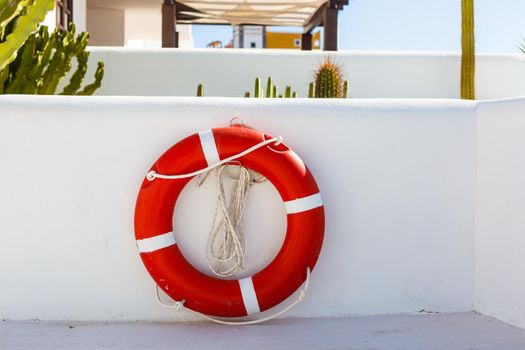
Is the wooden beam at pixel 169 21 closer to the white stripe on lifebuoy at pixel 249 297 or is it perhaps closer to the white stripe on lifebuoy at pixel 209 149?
the white stripe on lifebuoy at pixel 209 149

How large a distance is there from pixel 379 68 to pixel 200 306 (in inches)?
178

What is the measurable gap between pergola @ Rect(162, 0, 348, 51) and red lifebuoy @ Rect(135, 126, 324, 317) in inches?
205

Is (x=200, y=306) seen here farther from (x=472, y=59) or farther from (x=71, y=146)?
(x=472, y=59)

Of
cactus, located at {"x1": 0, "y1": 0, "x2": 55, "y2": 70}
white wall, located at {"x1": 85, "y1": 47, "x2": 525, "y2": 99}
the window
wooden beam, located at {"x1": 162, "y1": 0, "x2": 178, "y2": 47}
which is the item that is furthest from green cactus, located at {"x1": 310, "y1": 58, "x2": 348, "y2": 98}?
→ the window

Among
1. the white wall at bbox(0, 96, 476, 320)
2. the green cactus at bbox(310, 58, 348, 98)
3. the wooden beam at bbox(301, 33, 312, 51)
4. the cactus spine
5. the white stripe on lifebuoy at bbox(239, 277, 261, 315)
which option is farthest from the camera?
the wooden beam at bbox(301, 33, 312, 51)

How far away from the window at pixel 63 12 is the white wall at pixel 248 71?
1501 mm

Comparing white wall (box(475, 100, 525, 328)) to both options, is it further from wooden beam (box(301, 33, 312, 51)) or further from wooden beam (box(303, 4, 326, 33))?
wooden beam (box(301, 33, 312, 51))

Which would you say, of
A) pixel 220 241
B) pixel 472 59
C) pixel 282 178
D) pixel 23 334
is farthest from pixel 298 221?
pixel 472 59

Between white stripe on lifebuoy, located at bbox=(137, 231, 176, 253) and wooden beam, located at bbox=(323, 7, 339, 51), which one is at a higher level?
wooden beam, located at bbox=(323, 7, 339, 51)

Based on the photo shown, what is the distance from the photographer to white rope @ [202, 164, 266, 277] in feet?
8.13

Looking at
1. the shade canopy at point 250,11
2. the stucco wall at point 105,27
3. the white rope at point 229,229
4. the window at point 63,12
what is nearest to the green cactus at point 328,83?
the white rope at point 229,229

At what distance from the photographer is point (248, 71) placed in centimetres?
632

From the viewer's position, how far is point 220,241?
2.55m

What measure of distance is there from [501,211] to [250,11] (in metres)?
6.61
